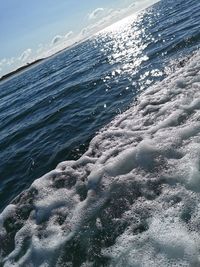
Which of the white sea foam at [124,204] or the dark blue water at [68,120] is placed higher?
the dark blue water at [68,120]

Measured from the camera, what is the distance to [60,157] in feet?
34.0

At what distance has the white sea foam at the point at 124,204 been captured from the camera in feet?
16.7

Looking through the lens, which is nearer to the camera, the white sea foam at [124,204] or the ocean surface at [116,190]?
the white sea foam at [124,204]

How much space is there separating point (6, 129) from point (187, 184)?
15617 millimetres

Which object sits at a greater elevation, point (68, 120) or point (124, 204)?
point (68, 120)

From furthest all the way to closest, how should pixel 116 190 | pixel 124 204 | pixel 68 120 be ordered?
pixel 68 120 < pixel 116 190 < pixel 124 204

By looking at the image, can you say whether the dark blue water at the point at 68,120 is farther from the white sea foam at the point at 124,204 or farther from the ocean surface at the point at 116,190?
the white sea foam at the point at 124,204

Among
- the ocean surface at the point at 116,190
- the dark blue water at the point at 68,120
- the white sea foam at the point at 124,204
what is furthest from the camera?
the dark blue water at the point at 68,120

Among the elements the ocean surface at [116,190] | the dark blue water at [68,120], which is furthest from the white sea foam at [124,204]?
the dark blue water at [68,120]

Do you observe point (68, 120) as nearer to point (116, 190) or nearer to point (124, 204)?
point (116, 190)

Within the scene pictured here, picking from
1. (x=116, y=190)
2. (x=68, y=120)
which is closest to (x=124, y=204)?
(x=116, y=190)

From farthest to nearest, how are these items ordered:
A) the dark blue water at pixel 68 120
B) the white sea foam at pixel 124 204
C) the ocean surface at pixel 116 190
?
the dark blue water at pixel 68 120
the ocean surface at pixel 116 190
the white sea foam at pixel 124 204

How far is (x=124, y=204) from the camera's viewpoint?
20.2 feet

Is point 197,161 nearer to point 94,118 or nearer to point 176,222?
point 176,222
